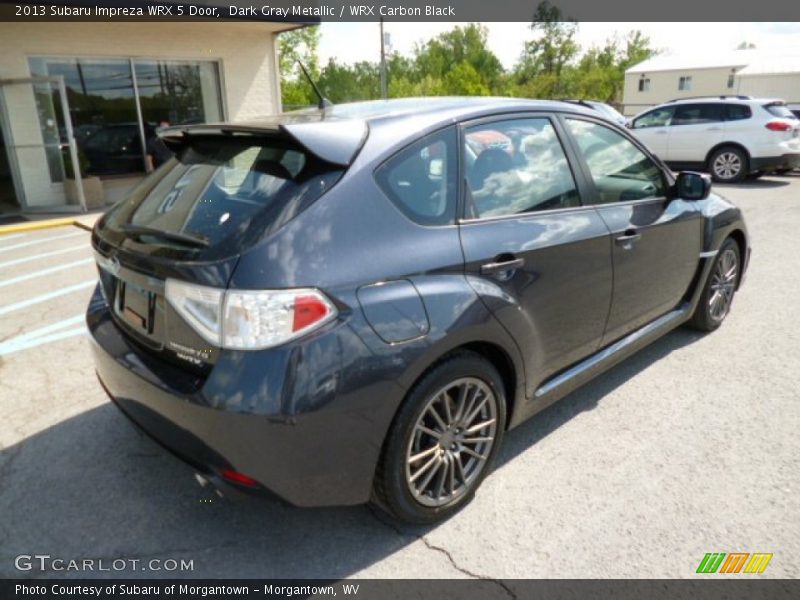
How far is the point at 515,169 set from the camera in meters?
2.82

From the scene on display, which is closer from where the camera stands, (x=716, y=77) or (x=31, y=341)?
(x=31, y=341)

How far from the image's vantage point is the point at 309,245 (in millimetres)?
2043

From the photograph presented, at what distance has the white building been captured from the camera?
35.2 m

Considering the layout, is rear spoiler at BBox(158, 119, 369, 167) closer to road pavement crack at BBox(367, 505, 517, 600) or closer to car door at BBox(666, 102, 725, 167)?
road pavement crack at BBox(367, 505, 517, 600)

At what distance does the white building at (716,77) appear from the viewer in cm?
3522

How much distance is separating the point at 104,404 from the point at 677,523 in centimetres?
317

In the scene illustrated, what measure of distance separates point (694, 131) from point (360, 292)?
1341 centimetres

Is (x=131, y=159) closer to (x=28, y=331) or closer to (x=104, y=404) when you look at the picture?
(x=28, y=331)

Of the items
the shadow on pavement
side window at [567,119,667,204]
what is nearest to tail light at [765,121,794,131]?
side window at [567,119,667,204]

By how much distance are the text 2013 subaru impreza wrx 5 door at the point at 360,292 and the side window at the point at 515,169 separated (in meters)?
0.01

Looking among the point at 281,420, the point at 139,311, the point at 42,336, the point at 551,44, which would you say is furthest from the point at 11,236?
the point at 551,44

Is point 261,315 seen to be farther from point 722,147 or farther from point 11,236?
point 722,147

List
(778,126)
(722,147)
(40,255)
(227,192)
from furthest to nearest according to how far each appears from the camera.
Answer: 1. (722,147)
2. (778,126)
3. (40,255)
4. (227,192)

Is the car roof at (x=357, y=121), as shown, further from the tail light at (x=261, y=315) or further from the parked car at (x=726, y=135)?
the parked car at (x=726, y=135)
